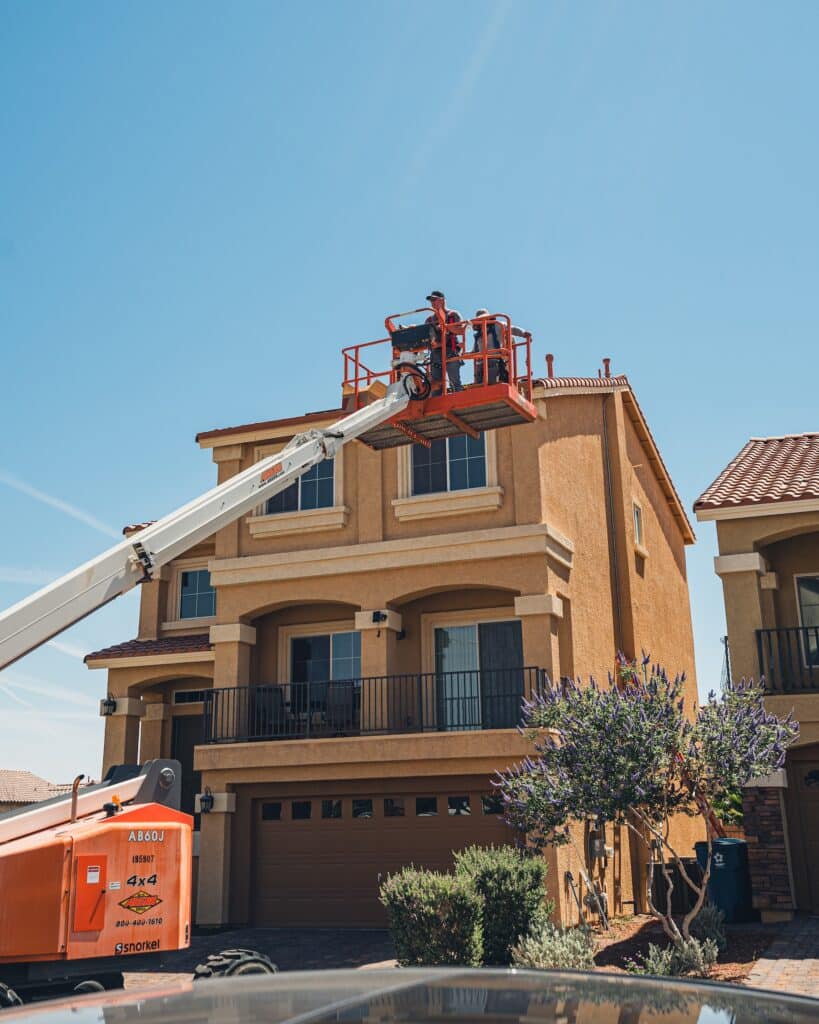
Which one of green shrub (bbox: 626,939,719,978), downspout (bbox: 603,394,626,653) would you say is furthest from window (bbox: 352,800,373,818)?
green shrub (bbox: 626,939,719,978)

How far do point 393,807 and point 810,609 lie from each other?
327 inches

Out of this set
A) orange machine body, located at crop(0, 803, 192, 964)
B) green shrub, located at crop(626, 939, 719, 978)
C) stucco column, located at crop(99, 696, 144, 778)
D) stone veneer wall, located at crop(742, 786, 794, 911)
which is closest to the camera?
orange machine body, located at crop(0, 803, 192, 964)

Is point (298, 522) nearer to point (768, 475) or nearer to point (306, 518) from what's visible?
point (306, 518)

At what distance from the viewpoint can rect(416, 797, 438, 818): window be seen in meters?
18.8

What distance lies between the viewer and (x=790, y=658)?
18031 mm

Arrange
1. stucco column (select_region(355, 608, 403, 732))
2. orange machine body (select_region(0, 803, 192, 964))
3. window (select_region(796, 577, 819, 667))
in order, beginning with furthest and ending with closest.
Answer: stucco column (select_region(355, 608, 403, 732))
window (select_region(796, 577, 819, 667))
orange machine body (select_region(0, 803, 192, 964))

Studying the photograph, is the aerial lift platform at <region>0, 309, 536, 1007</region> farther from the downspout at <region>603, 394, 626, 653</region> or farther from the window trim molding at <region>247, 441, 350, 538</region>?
the downspout at <region>603, 394, 626, 653</region>

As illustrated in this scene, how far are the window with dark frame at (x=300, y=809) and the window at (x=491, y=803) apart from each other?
135 inches

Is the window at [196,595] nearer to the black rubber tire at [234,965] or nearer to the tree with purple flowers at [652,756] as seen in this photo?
the tree with purple flowers at [652,756]

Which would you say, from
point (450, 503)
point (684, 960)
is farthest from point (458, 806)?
point (684, 960)

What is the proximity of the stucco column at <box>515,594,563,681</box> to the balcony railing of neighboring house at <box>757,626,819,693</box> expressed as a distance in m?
3.44

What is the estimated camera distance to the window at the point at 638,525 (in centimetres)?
2360

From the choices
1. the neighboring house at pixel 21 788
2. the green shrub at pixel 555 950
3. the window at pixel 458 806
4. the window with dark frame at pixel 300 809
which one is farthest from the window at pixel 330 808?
the neighboring house at pixel 21 788

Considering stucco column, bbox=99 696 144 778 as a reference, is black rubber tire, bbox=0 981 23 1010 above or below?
below
